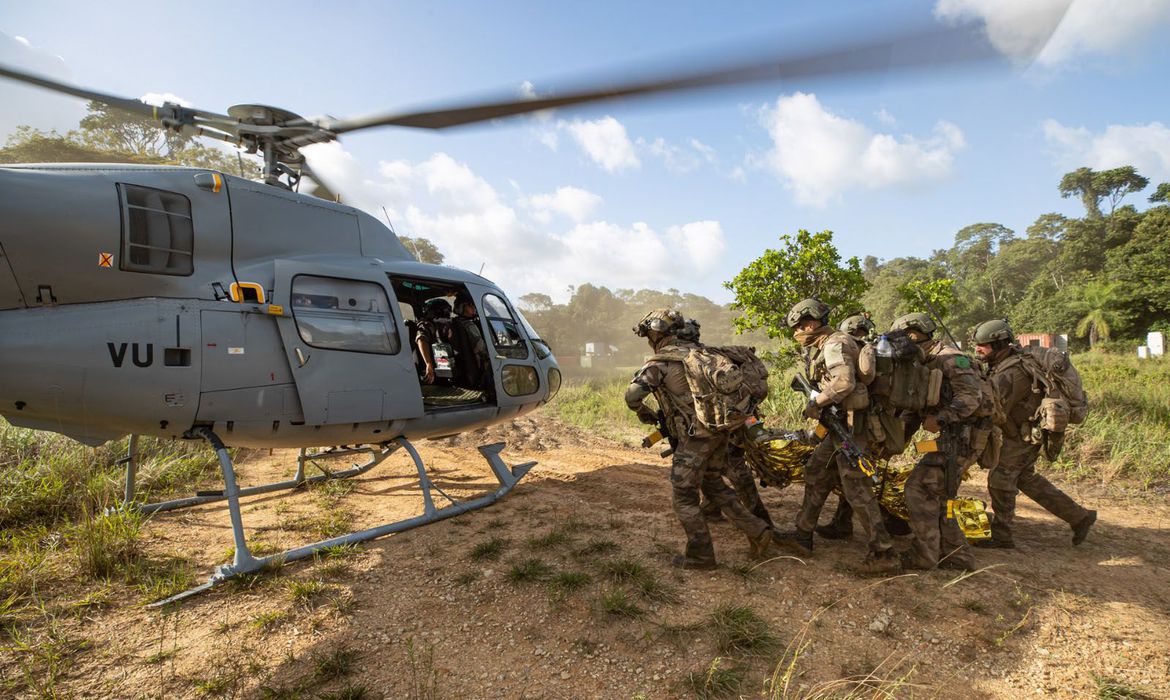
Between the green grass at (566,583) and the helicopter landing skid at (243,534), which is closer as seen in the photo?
the green grass at (566,583)

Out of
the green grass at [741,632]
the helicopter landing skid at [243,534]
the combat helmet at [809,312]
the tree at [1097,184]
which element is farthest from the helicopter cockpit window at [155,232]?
the tree at [1097,184]

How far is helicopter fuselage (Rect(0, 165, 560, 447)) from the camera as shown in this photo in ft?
12.2

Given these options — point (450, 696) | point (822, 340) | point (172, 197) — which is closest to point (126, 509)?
point (172, 197)

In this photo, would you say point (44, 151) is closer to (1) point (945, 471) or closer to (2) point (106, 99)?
(2) point (106, 99)

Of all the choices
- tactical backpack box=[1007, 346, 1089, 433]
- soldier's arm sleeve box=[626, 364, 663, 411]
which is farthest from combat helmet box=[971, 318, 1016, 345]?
soldier's arm sleeve box=[626, 364, 663, 411]

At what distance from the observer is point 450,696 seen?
281 centimetres

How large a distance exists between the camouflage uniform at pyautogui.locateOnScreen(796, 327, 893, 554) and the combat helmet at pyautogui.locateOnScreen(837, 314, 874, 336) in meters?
0.24

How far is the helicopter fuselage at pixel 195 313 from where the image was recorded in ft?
12.2

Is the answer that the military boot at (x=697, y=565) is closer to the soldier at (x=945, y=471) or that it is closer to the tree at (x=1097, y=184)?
the soldier at (x=945, y=471)

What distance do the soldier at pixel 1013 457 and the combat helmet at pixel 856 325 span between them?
1110 mm

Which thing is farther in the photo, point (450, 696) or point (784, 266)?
point (784, 266)

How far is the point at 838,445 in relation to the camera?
4.36 meters

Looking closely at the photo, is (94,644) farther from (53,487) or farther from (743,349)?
(743,349)

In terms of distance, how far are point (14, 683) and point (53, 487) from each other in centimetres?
357
